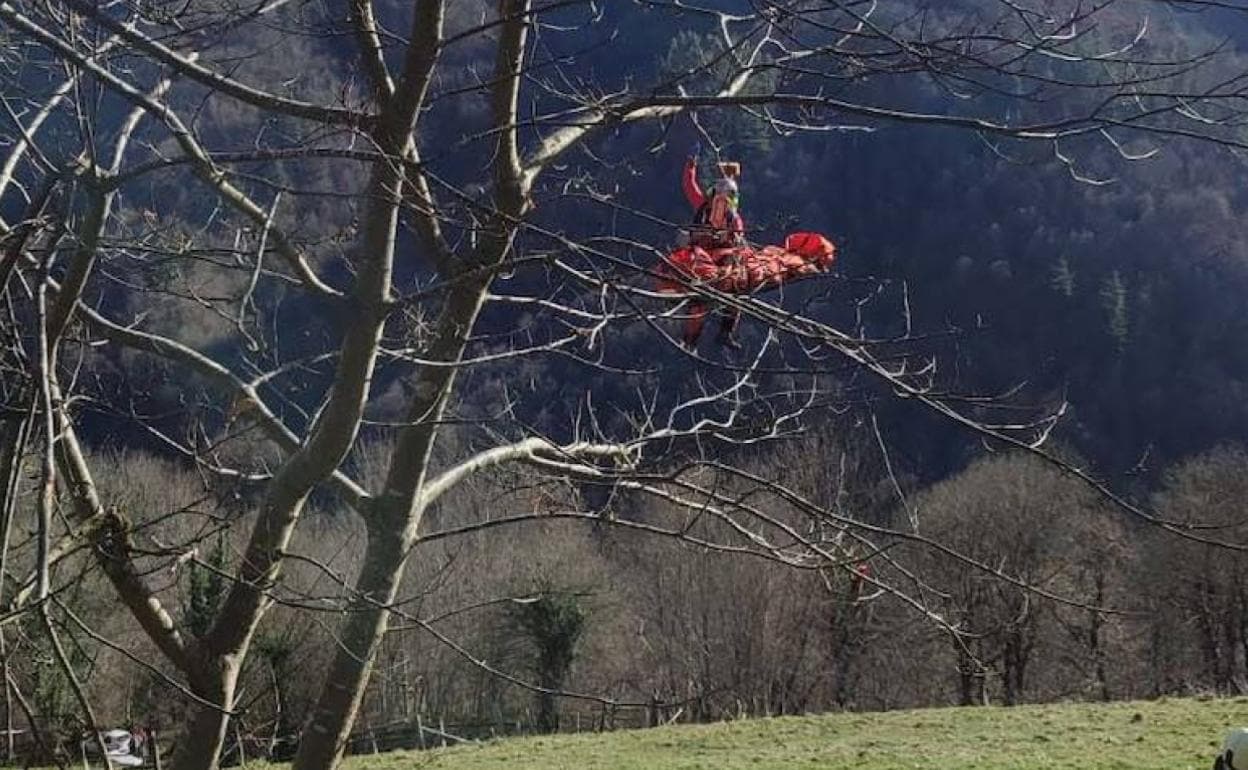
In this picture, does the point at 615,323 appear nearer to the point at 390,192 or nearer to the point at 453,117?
the point at 390,192

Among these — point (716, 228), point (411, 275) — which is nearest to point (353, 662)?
point (411, 275)

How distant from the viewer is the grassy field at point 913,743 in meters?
12.9

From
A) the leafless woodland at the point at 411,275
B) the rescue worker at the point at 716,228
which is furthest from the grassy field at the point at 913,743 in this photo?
the leafless woodland at the point at 411,275

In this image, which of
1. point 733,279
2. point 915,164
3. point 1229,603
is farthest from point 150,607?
point 915,164

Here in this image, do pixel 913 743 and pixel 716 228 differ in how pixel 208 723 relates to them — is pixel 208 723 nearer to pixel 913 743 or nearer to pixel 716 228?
pixel 716 228

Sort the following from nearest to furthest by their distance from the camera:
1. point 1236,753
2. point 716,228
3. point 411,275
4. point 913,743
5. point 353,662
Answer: point 716,228 → point 353,662 → point 411,275 → point 1236,753 → point 913,743

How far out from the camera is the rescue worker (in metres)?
3.05

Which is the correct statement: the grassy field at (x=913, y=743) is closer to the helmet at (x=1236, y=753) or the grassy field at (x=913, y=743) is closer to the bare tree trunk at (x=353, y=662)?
the helmet at (x=1236, y=753)

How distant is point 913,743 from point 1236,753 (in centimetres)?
556

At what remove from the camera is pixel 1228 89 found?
9.03 ft

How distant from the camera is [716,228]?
293 centimetres

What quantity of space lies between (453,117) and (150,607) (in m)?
1.70

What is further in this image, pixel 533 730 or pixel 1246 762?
pixel 533 730

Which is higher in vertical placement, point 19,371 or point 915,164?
point 915,164
